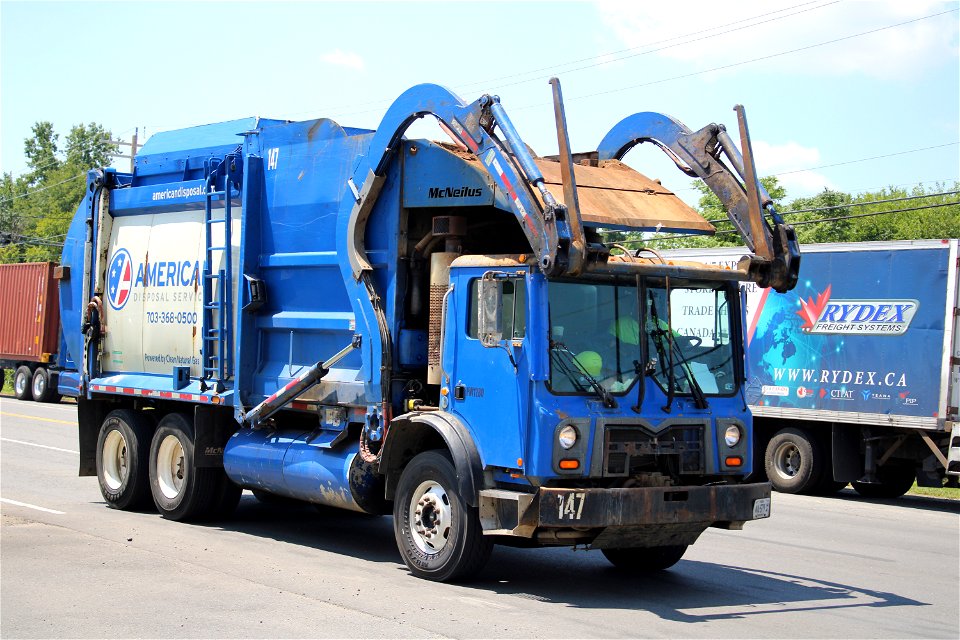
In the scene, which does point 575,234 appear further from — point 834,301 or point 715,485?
point 834,301

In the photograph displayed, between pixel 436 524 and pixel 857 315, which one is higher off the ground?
pixel 857 315

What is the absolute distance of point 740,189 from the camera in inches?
369

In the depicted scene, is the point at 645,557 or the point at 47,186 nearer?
the point at 645,557

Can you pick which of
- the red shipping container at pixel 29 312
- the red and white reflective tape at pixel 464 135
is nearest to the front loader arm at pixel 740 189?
the red and white reflective tape at pixel 464 135

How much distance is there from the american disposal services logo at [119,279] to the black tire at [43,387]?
71.9ft

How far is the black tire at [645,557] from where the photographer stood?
9711mm

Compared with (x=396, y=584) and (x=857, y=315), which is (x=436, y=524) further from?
(x=857, y=315)

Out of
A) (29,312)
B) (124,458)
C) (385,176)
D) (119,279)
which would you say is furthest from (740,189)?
(29,312)

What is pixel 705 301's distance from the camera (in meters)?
9.31

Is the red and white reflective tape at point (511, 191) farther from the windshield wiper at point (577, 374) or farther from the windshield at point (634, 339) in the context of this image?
the windshield wiper at point (577, 374)

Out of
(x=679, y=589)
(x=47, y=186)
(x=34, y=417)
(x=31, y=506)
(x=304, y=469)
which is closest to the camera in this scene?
(x=679, y=589)

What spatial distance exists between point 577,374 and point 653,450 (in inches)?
32.1

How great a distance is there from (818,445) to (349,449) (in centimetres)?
945

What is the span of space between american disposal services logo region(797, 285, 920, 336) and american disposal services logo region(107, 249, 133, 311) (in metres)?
9.74
